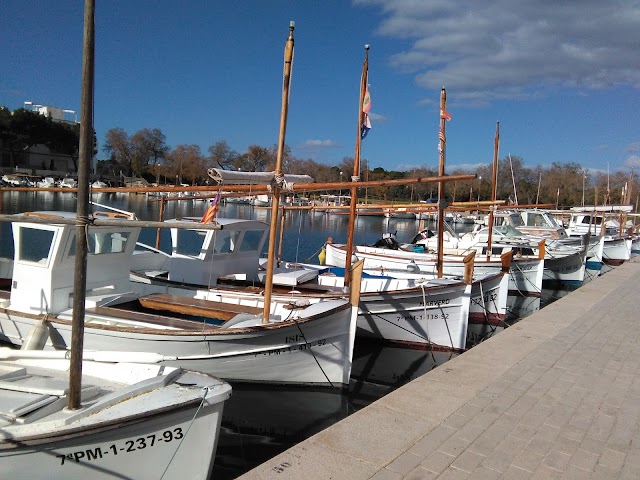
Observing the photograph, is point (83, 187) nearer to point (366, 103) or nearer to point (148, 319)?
point (148, 319)

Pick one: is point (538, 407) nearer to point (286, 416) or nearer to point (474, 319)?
point (286, 416)

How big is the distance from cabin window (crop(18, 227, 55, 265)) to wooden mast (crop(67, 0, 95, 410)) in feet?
15.7

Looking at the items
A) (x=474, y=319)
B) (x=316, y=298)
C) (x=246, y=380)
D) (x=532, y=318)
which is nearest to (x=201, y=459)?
(x=246, y=380)

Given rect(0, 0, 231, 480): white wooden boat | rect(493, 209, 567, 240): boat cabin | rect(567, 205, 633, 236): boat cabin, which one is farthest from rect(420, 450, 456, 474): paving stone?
rect(567, 205, 633, 236): boat cabin

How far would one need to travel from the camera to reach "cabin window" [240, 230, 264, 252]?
42.1 ft

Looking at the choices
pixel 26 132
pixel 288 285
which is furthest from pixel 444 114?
pixel 26 132

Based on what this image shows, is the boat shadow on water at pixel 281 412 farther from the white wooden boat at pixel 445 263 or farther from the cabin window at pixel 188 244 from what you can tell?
the white wooden boat at pixel 445 263

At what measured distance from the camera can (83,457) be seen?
4965mm

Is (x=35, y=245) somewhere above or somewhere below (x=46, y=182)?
below

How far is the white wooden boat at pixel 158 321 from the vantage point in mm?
8570

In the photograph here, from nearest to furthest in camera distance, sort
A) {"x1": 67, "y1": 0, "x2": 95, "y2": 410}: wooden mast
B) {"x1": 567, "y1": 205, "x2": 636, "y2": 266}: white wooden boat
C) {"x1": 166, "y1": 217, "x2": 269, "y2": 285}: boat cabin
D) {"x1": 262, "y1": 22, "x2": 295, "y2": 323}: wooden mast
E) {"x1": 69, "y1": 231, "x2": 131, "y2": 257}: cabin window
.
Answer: {"x1": 67, "y1": 0, "x2": 95, "y2": 410}: wooden mast
{"x1": 262, "y1": 22, "x2": 295, "y2": 323}: wooden mast
{"x1": 69, "y1": 231, "x2": 131, "y2": 257}: cabin window
{"x1": 166, "y1": 217, "x2": 269, "y2": 285}: boat cabin
{"x1": 567, "y1": 205, "x2": 636, "y2": 266}: white wooden boat

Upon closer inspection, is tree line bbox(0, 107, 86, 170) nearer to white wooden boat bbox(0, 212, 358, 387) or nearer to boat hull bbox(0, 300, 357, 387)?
white wooden boat bbox(0, 212, 358, 387)

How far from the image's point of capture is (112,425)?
491cm

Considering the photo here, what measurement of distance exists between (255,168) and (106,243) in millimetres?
79953
